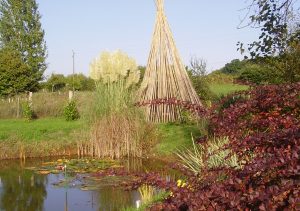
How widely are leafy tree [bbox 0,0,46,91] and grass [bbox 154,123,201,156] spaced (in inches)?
536

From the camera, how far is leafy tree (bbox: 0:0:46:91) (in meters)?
24.8

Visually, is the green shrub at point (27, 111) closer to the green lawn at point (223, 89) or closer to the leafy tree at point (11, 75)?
the leafy tree at point (11, 75)

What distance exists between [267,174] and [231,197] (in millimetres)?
204

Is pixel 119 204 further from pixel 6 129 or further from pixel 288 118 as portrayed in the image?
pixel 6 129

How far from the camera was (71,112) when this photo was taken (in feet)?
51.6

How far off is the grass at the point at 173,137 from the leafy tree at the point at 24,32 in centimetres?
1363

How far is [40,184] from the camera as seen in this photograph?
8375 mm

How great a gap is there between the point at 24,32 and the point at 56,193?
18922 millimetres

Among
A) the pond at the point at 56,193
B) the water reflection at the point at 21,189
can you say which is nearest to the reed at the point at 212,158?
the pond at the point at 56,193

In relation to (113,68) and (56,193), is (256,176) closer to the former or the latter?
(56,193)

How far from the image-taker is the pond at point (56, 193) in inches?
271

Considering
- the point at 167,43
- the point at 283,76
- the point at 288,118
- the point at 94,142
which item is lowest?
the point at 94,142

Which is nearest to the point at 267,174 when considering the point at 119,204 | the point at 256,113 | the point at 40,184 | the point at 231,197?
the point at 231,197

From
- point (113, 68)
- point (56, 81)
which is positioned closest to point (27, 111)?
point (113, 68)
